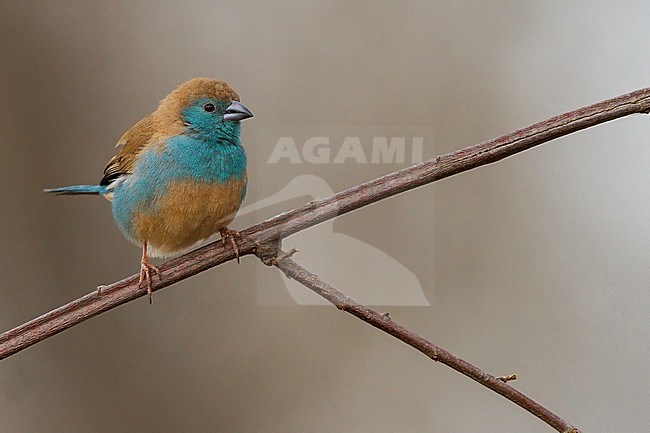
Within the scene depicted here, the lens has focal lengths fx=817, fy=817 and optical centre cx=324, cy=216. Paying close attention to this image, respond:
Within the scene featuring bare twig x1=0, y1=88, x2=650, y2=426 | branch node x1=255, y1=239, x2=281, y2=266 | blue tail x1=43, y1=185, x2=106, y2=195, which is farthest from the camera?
blue tail x1=43, y1=185, x2=106, y2=195

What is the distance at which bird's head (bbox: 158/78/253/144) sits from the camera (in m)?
1.34

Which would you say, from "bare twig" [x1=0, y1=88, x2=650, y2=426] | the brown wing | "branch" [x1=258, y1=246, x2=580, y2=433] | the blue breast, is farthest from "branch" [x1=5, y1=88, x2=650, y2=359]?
the brown wing

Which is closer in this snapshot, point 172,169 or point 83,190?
point 172,169

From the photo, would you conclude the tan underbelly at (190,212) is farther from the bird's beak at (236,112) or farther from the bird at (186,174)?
the bird's beak at (236,112)

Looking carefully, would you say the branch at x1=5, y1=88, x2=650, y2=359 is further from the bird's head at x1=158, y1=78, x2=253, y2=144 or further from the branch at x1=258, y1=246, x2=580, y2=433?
the bird's head at x1=158, y1=78, x2=253, y2=144

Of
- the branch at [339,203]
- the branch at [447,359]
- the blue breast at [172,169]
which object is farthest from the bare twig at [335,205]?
the blue breast at [172,169]

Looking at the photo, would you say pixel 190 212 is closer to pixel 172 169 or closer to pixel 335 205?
pixel 172 169

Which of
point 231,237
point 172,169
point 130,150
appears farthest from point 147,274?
point 130,150

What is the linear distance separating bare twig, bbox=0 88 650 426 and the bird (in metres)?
0.18

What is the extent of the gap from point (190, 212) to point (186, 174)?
0.06 m

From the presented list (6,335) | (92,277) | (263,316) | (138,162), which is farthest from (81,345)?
(6,335)

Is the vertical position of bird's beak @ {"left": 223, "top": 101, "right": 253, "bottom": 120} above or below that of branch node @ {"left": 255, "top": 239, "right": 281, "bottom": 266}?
above

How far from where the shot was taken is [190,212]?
1291 mm

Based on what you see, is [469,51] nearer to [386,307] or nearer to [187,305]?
[386,307]
